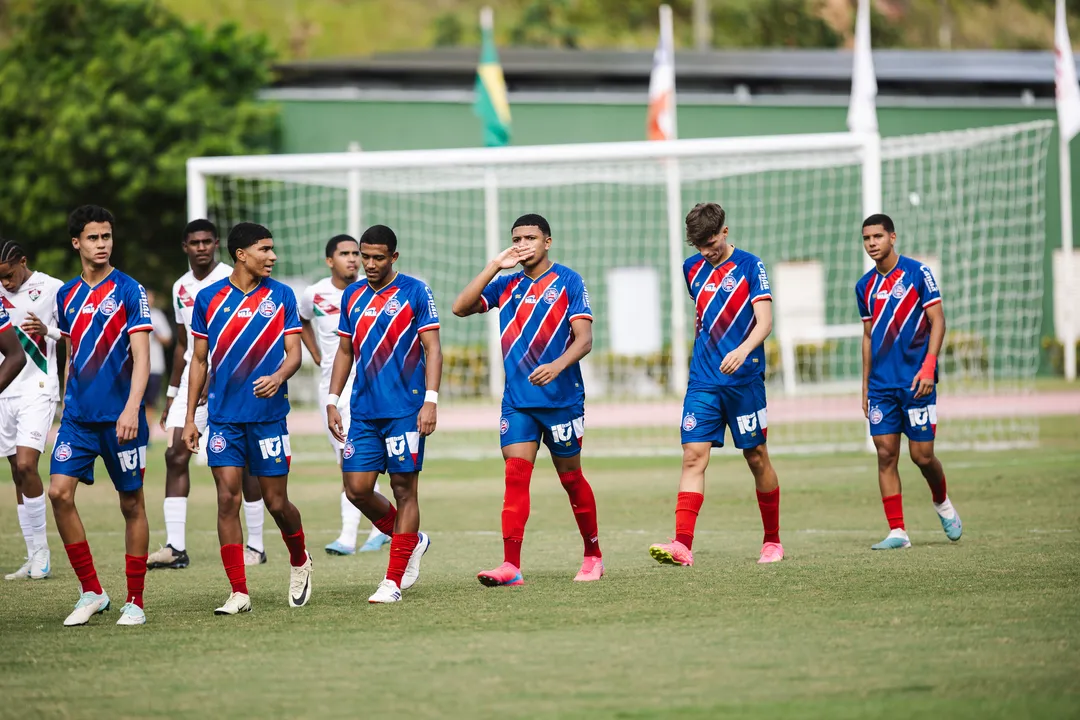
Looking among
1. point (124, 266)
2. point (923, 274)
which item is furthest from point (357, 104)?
point (923, 274)

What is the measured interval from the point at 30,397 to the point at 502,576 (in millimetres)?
3612

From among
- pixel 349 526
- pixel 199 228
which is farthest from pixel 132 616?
pixel 199 228

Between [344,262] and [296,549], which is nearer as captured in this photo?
[296,549]

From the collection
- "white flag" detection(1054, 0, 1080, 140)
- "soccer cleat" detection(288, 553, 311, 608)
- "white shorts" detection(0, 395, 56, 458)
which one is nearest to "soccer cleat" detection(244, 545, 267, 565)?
"white shorts" detection(0, 395, 56, 458)

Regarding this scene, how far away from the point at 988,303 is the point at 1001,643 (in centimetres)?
2461

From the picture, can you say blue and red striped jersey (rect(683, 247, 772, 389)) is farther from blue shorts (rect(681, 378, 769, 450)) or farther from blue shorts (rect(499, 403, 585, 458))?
blue shorts (rect(499, 403, 585, 458))

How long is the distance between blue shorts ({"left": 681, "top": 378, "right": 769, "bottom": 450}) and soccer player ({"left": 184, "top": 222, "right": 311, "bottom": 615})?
2.64 metres

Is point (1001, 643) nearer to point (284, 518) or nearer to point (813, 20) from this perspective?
point (284, 518)

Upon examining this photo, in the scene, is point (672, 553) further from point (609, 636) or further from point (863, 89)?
point (863, 89)

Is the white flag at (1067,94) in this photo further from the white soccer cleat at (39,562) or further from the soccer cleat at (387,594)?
the soccer cleat at (387,594)

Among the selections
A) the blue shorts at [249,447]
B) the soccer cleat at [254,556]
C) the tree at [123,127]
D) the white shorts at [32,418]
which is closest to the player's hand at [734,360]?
the blue shorts at [249,447]

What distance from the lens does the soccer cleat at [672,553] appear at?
8.60m

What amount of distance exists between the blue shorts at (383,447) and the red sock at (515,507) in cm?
62

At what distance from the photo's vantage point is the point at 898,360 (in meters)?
9.96
